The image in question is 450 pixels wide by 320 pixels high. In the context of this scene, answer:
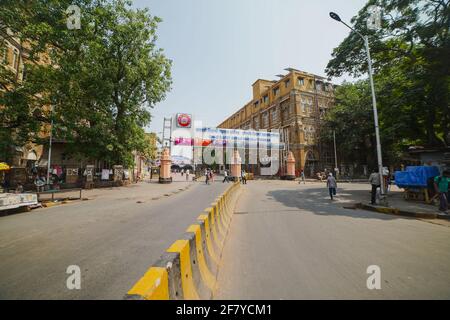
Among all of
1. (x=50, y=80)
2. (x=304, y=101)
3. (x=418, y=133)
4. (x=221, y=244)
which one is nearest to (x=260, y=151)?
(x=304, y=101)

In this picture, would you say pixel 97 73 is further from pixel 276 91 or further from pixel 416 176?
pixel 276 91

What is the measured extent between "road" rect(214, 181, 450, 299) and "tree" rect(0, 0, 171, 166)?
16.5 meters

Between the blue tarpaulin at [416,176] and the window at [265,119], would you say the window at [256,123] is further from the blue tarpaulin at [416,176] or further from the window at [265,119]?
the blue tarpaulin at [416,176]

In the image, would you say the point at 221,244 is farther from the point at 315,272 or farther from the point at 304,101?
the point at 304,101

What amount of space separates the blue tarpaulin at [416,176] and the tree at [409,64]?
4.14m

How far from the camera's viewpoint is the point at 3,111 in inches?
539

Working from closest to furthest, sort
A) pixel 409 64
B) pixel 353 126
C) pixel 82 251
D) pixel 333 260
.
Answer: pixel 333 260
pixel 82 251
pixel 409 64
pixel 353 126

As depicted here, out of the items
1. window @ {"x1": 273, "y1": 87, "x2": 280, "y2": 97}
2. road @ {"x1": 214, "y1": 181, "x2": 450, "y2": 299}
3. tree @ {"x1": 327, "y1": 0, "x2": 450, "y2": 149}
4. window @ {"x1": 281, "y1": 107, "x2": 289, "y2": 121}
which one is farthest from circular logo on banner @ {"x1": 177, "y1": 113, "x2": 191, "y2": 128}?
road @ {"x1": 214, "y1": 181, "x2": 450, "y2": 299}

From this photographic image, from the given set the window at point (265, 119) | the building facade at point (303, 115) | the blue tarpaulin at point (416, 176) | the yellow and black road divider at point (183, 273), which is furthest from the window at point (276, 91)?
the yellow and black road divider at point (183, 273)

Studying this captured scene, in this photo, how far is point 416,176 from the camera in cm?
1067

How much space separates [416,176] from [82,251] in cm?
1447

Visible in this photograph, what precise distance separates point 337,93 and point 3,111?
152 feet

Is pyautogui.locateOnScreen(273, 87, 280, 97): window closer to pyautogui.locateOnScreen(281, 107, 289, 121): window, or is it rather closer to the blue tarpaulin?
pyautogui.locateOnScreen(281, 107, 289, 121): window

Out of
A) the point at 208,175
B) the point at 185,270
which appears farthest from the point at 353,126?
the point at 185,270
